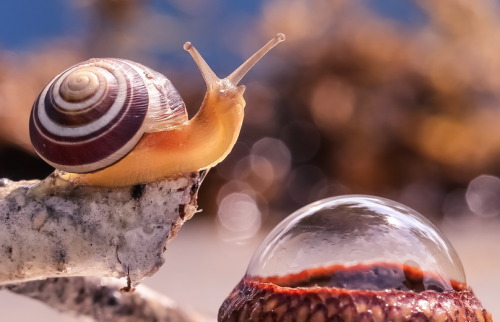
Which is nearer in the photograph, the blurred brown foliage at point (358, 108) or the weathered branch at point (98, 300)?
the weathered branch at point (98, 300)

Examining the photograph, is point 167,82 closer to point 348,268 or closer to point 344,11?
point 348,268

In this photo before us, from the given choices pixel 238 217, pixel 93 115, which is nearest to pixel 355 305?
pixel 93 115

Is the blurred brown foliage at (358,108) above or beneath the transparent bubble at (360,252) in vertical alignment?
above

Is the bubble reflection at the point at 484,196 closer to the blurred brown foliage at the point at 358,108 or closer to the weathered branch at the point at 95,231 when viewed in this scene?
the blurred brown foliage at the point at 358,108

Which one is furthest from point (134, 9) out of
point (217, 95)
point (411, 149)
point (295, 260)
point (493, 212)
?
point (295, 260)

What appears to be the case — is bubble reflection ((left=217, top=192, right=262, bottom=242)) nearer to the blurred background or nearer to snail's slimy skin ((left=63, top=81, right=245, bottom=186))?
the blurred background

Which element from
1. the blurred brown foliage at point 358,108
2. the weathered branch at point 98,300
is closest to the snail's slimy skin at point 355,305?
the weathered branch at point 98,300

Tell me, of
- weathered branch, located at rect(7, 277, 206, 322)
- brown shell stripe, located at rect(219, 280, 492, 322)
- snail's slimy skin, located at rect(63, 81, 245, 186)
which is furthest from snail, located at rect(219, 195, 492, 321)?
weathered branch, located at rect(7, 277, 206, 322)

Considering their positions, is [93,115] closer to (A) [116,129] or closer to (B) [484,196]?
(A) [116,129]
